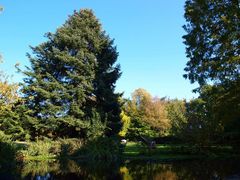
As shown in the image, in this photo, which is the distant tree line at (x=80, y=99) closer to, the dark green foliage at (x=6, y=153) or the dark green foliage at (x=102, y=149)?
the dark green foliage at (x=102, y=149)

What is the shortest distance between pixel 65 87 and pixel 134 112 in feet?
84.9

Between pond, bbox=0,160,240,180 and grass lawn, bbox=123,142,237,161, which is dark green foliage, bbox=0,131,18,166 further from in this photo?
grass lawn, bbox=123,142,237,161

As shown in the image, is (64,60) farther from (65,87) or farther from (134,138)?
(134,138)

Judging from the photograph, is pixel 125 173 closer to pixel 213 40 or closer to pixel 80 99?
pixel 213 40

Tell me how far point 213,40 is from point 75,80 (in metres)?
18.9

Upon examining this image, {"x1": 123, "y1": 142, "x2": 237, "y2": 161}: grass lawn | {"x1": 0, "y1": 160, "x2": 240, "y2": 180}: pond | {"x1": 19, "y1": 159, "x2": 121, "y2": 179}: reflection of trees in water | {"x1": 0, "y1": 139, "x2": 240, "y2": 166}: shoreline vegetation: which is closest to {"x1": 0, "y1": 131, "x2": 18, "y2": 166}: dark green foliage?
{"x1": 0, "y1": 160, "x2": 240, "y2": 180}: pond

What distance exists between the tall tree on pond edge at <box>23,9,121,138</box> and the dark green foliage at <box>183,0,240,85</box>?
15.6 meters

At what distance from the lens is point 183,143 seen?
1423 inches

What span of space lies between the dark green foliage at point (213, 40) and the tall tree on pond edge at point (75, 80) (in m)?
15.6

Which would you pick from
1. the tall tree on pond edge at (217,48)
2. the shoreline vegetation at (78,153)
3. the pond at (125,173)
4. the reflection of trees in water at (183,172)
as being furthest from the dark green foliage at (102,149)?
the tall tree on pond edge at (217,48)

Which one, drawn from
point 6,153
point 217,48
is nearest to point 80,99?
point 6,153

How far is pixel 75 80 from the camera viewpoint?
33531 mm

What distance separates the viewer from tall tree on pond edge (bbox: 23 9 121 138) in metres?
33.0

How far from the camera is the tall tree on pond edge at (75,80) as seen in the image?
33.0 meters
